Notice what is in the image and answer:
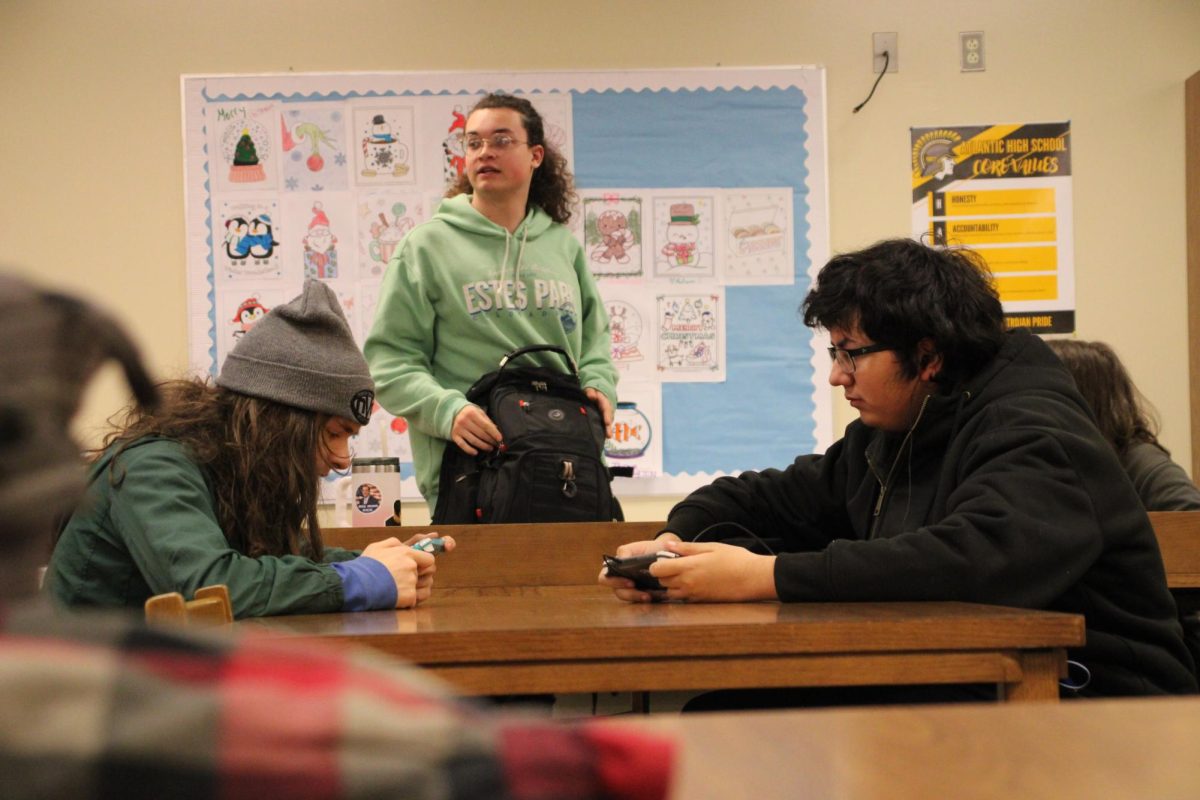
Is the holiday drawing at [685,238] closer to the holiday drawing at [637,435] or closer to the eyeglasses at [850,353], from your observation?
the holiday drawing at [637,435]

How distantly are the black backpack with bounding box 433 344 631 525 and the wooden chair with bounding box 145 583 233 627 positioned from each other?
4.90 ft

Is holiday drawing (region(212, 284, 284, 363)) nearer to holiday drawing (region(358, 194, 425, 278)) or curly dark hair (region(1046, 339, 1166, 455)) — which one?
holiday drawing (region(358, 194, 425, 278))

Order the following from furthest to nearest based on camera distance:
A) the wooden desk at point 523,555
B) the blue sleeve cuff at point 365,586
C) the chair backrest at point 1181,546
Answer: the wooden desk at point 523,555 < the chair backrest at point 1181,546 < the blue sleeve cuff at point 365,586

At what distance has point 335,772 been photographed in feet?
0.92

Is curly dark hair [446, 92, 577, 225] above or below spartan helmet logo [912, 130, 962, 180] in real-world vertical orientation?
below

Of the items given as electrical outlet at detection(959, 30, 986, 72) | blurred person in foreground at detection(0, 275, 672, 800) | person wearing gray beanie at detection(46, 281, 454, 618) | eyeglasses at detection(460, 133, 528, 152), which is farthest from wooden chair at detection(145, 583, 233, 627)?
electrical outlet at detection(959, 30, 986, 72)

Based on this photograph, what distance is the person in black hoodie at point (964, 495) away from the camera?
5.09ft

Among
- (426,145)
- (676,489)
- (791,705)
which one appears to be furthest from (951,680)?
(426,145)

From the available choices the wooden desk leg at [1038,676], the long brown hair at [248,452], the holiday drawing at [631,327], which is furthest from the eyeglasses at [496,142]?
the wooden desk leg at [1038,676]

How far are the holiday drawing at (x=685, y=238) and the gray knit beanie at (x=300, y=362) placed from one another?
269 cm

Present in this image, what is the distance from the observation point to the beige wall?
4.43 metres

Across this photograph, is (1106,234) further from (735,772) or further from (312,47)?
(735,772)

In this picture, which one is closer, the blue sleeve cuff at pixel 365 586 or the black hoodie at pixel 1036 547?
the black hoodie at pixel 1036 547

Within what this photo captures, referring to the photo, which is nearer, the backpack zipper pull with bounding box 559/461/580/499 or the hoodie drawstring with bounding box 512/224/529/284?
the backpack zipper pull with bounding box 559/461/580/499
